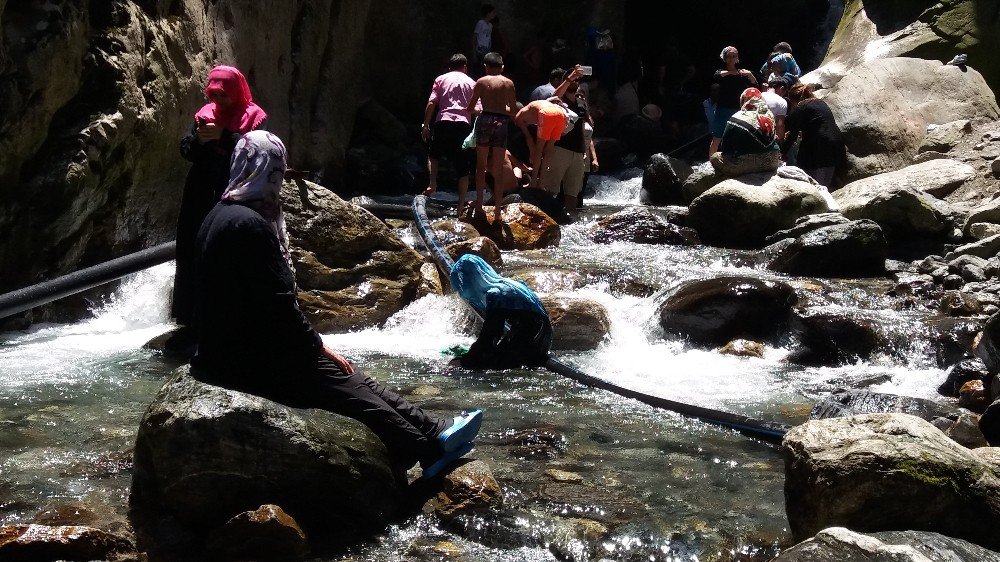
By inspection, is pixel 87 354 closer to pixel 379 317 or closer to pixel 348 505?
pixel 379 317

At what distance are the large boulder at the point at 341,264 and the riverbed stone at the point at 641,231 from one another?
3970 millimetres

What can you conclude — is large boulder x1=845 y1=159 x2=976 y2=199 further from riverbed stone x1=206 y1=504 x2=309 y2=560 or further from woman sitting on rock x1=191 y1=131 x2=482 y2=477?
riverbed stone x1=206 y1=504 x2=309 y2=560

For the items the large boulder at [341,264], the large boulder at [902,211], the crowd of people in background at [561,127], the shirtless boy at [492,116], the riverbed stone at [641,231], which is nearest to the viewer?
the large boulder at [341,264]

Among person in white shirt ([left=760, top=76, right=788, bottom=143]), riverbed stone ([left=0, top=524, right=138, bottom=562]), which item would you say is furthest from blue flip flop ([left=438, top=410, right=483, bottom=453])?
person in white shirt ([left=760, top=76, right=788, bottom=143])

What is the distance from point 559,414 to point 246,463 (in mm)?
2496

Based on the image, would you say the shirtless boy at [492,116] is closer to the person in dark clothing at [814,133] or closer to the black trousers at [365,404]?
the person in dark clothing at [814,133]

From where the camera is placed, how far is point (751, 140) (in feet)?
40.9

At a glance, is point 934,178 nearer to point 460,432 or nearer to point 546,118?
point 546,118

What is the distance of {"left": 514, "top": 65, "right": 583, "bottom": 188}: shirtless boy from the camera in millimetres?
11742

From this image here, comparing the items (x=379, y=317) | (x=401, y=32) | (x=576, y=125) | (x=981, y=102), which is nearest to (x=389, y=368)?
(x=379, y=317)

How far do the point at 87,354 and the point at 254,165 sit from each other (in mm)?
3989

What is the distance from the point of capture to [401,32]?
64.2 feet

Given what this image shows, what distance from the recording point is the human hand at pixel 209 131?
580cm

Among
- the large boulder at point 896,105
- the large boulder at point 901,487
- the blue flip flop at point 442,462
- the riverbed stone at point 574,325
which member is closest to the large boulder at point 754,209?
the large boulder at point 896,105
